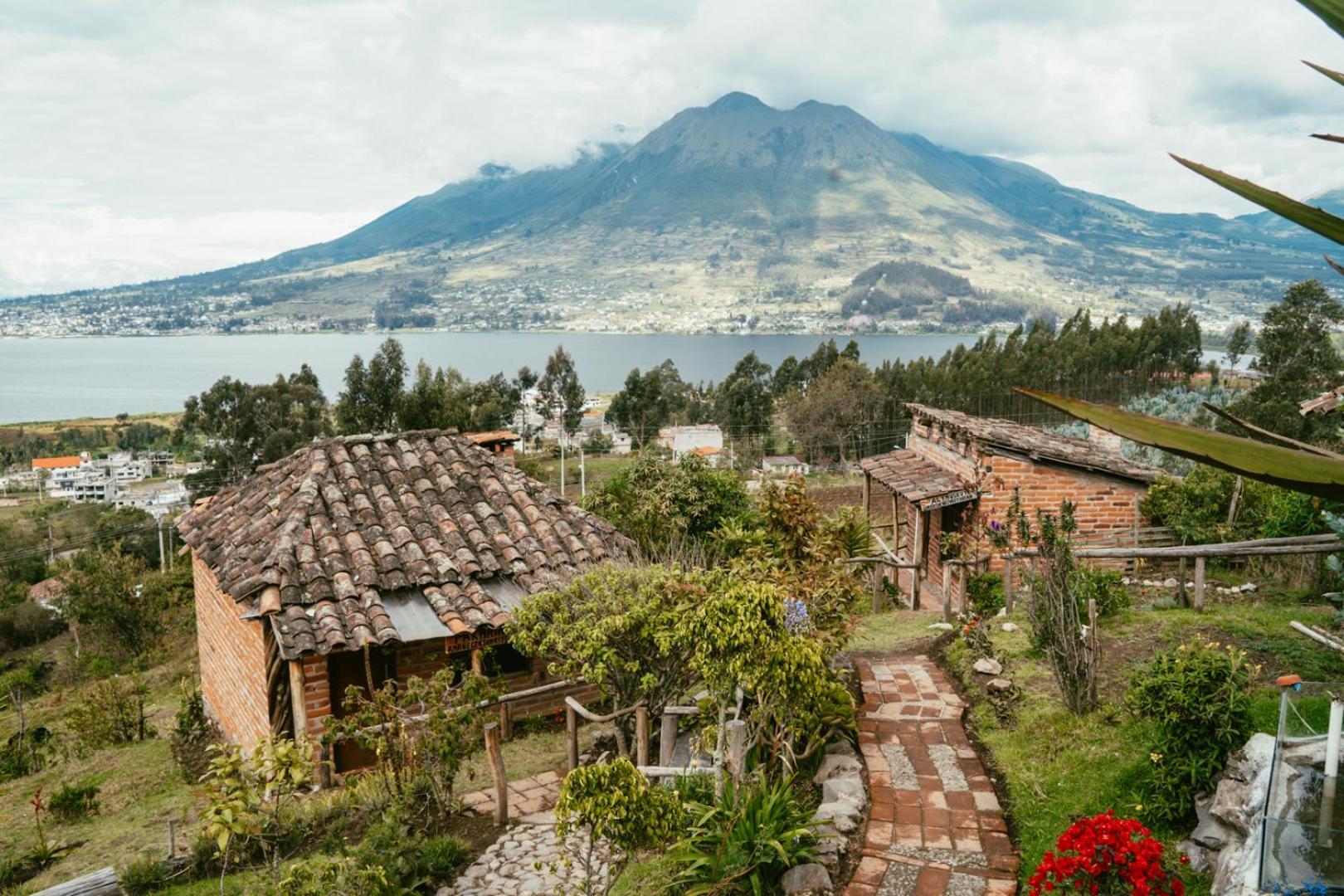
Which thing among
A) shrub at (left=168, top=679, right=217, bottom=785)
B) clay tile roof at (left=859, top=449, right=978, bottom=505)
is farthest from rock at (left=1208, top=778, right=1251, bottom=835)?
shrub at (left=168, top=679, right=217, bottom=785)

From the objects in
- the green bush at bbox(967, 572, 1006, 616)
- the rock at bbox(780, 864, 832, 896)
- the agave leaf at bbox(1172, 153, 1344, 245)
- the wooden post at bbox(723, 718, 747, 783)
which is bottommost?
the green bush at bbox(967, 572, 1006, 616)

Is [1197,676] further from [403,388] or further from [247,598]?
[403,388]

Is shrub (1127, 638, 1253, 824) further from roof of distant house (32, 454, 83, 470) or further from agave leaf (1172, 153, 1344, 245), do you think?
roof of distant house (32, 454, 83, 470)

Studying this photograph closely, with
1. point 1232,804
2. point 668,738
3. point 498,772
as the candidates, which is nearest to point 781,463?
point 668,738

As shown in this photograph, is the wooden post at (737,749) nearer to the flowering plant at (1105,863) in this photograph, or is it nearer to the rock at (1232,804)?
the flowering plant at (1105,863)

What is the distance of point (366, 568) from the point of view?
329 inches

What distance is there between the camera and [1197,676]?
4.73 meters

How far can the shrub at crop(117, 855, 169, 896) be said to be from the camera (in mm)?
5789

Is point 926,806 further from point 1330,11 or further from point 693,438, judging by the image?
point 693,438

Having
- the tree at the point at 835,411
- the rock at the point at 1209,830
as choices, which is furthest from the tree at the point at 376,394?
the rock at the point at 1209,830

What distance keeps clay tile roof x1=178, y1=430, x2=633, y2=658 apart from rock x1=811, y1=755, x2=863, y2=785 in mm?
2969

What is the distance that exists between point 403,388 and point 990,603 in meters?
27.1

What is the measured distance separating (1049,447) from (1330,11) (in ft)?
41.9

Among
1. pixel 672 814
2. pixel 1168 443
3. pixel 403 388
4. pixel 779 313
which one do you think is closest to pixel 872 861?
pixel 672 814
